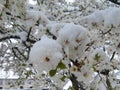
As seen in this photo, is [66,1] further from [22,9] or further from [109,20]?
[109,20]

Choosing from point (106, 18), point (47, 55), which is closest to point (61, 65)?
point (47, 55)

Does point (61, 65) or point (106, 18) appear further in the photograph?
point (106, 18)

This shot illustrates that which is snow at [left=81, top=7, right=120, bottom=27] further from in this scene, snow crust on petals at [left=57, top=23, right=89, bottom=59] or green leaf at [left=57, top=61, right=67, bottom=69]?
green leaf at [left=57, top=61, right=67, bottom=69]

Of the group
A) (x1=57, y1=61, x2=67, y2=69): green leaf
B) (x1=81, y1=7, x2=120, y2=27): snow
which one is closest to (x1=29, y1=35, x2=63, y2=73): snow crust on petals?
(x1=57, y1=61, x2=67, y2=69): green leaf

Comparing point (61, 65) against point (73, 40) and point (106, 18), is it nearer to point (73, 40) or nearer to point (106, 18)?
point (73, 40)

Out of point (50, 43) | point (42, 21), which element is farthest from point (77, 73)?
point (42, 21)
